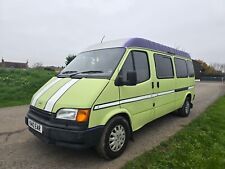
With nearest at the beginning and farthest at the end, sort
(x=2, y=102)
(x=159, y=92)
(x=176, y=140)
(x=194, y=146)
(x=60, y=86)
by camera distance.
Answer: (x=60, y=86) → (x=194, y=146) → (x=176, y=140) → (x=159, y=92) → (x=2, y=102)

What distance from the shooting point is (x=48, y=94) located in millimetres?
3756

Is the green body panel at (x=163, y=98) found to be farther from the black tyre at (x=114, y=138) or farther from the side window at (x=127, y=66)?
the black tyre at (x=114, y=138)

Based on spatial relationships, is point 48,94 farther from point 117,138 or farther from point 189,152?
point 189,152

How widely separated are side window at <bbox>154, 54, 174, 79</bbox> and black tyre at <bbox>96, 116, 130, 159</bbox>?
176cm

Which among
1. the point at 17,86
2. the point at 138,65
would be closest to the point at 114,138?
the point at 138,65

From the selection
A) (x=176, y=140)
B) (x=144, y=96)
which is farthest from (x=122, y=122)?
(x=176, y=140)

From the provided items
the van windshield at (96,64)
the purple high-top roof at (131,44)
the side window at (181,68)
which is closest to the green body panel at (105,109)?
the van windshield at (96,64)

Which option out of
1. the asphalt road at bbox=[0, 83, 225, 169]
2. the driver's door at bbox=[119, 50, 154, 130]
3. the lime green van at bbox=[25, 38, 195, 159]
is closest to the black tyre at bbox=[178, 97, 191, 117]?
the asphalt road at bbox=[0, 83, 225, 169]

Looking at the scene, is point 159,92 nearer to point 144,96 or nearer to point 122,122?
point 144,96

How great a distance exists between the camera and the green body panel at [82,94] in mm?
3262

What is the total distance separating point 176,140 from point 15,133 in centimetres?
384

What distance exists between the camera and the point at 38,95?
4.00 meters

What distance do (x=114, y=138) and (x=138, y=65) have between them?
1.59 metres

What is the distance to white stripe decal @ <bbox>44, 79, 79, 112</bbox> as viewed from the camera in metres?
3.45
